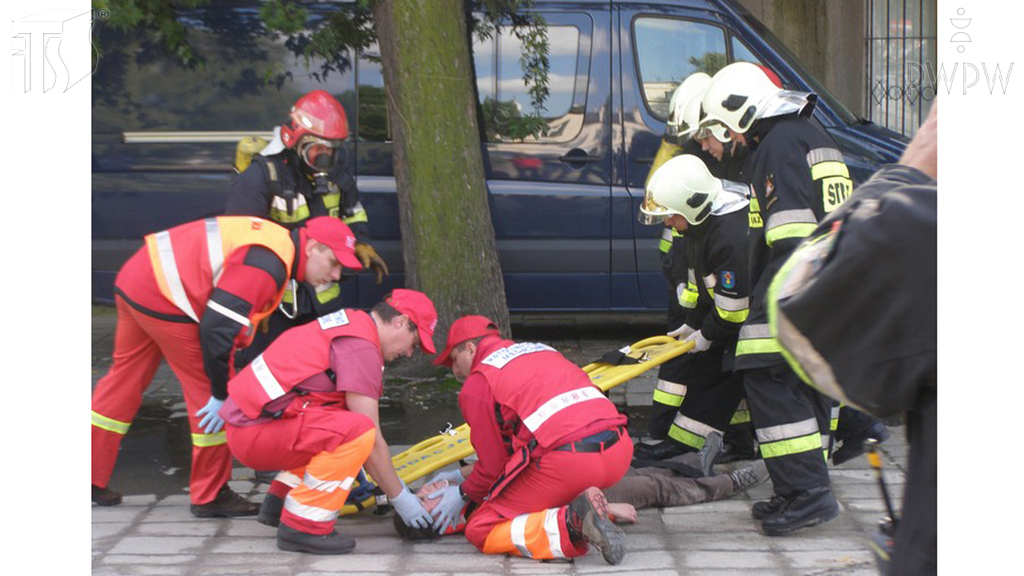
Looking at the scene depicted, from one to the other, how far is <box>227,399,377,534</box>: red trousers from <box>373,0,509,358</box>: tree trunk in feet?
7.85

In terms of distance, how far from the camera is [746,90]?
4.52m

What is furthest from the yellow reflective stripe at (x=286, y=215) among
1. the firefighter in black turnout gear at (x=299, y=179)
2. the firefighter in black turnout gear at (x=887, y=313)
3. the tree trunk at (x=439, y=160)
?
the firefighter in black turnout gear at (x=887, y=313)

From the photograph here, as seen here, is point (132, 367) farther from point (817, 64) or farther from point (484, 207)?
point (817, 64)

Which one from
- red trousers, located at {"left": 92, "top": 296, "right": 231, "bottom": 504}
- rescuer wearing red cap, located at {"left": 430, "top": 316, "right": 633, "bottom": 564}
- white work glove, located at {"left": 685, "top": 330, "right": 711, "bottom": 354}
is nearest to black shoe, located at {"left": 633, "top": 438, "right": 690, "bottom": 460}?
white work glove, located at {"left": 685, "top": 330, "right": 711, "bottom": 354}

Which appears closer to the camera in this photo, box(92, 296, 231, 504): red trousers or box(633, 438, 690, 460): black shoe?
box(92, 296, 231, 504): red trousers

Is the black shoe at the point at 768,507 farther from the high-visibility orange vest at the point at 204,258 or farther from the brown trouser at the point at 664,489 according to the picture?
the high-visibility orange vest at the point at 204,258

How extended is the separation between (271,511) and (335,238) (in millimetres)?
1062

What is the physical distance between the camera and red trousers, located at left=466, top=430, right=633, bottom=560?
4.00m

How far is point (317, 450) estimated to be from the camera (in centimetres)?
414

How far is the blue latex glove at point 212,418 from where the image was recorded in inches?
177

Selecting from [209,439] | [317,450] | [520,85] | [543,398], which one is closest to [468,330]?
[543,398]

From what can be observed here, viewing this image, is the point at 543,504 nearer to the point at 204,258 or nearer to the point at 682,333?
the point at 682,333

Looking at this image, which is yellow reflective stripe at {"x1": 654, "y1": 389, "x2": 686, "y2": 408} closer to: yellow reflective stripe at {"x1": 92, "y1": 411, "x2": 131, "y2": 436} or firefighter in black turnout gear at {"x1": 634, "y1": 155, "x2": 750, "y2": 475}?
firefighter in black turnout gear at {"x1": 634, "y1": 155, "x2": 750, "y2": 475}
